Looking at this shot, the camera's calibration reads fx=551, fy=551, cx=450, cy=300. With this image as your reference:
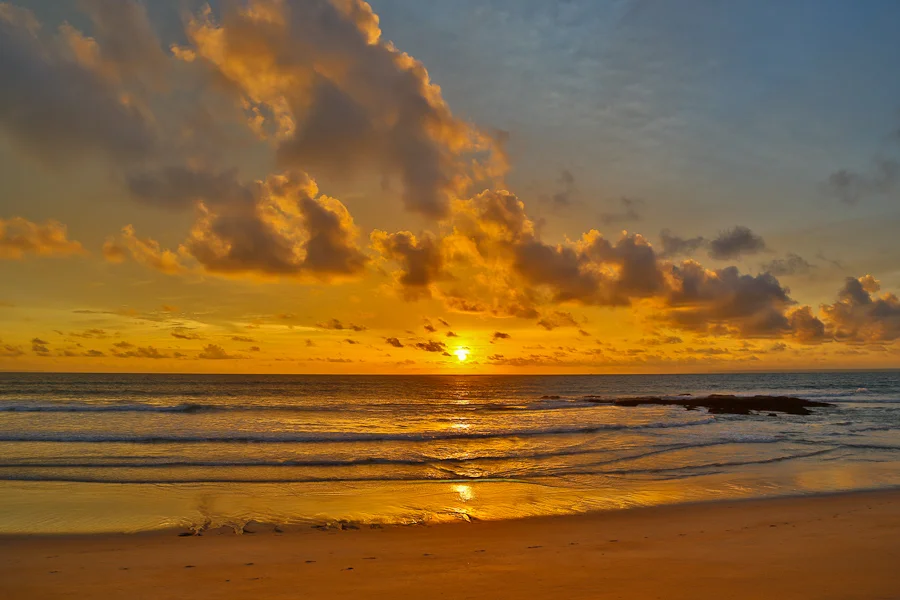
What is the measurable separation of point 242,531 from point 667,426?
1175 inches

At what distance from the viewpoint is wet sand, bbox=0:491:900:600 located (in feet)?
26.6

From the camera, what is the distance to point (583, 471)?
773 inches

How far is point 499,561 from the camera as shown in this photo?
9.52 metres

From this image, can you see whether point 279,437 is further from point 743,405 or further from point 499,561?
point 743,405

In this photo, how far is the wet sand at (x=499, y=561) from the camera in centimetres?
811

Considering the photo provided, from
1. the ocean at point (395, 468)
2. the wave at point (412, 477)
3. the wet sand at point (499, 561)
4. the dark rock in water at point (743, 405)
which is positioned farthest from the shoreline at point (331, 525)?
the dark rock in water at point (743, 405)

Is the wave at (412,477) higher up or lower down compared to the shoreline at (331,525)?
lower down

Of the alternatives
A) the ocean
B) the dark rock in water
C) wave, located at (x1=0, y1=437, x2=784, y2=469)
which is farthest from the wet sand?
the dark rock in water

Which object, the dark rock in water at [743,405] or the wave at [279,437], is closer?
the wave at [279,437]

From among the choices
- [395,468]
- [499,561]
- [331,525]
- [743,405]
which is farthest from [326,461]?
[743,405]

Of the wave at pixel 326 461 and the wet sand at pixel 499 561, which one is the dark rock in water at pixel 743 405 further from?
the wet sand at pixel 499 561

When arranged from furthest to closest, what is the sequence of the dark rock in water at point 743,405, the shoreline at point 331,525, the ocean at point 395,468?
the dark rock in water at point 743,405 → the ocean at point 395,468 → the shoreline at point 331,525

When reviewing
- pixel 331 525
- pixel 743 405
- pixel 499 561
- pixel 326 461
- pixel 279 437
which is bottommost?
pixel 279 437

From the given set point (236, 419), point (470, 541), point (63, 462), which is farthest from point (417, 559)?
point (236, 419)
